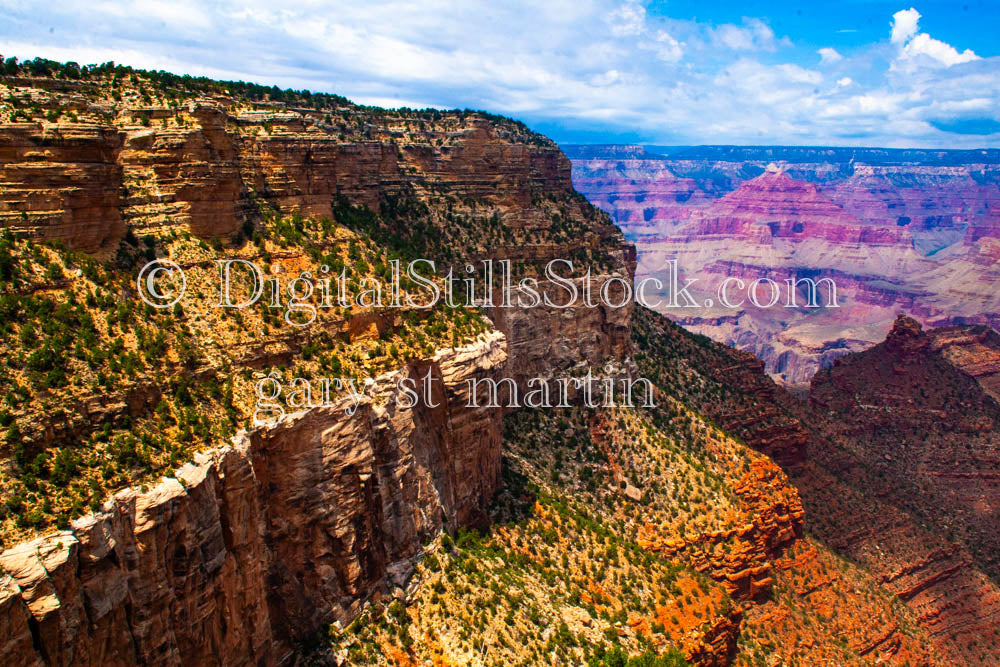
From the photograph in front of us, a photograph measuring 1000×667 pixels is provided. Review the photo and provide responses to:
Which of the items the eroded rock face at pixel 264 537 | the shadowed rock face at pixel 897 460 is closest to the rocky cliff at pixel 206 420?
the eroded rock face at pixel 264 537

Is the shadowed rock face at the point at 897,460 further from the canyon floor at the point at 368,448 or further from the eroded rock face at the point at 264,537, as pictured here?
the eroded rock face at the point at 264,537

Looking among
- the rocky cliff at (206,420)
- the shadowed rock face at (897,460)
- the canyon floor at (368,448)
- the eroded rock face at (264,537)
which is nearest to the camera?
the eroded rock face at (264,537)

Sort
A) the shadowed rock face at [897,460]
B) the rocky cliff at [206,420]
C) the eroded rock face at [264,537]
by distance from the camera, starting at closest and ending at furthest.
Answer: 1. the eroded rock face at [264,537]
2. the rocky cliff at [206,420]
3. the shadowed rock face at [897,460]

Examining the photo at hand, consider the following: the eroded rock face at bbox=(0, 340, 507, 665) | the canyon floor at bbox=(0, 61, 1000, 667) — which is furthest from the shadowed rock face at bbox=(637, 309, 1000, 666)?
the eroded rock face at bbox=(0, 340, 507, 665)

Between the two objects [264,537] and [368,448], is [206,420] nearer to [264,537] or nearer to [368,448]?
[264,537]

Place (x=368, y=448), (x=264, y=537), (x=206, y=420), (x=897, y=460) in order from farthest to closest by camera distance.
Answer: (x=897, y=460), (x=368, y=448), (x=264, y=537), (x=206, y=420)

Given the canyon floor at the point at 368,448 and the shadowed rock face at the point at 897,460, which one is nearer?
the canyon floor at the point at 368,448

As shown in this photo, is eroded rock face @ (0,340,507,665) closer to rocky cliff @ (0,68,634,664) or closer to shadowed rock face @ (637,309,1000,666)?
rocky cliff @ (0,68,634,664)

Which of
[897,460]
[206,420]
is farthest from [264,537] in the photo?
[897,460]

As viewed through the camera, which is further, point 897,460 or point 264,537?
point 897,460
